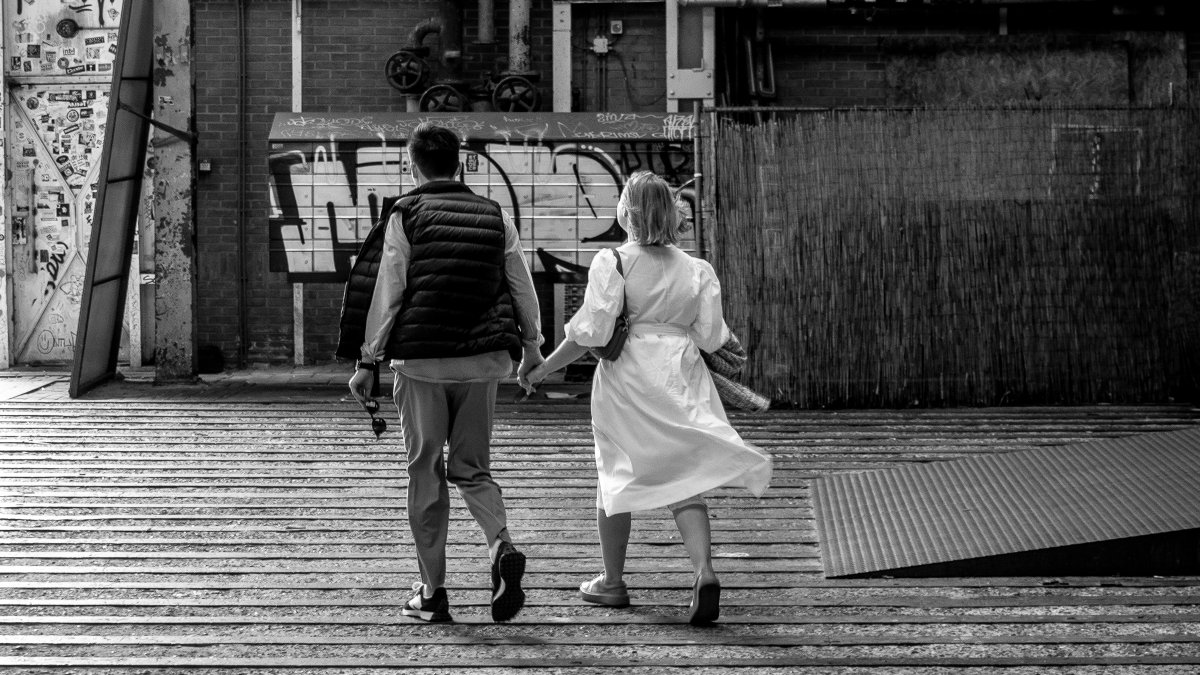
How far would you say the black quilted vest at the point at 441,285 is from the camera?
5.16 meters

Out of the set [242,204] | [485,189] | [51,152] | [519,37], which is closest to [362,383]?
[485,189]

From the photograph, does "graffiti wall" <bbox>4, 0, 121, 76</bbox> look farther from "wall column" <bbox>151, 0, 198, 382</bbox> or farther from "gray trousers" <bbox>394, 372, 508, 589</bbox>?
"gray trousers" <bbox>394, 372, 508, 589</bbox>

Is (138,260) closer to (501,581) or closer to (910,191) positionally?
(910,191)

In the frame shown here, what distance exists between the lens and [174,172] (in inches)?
477

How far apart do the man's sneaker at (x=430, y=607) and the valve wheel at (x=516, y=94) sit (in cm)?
809

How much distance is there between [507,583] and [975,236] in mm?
6289

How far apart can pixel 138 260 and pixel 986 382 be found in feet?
27.9

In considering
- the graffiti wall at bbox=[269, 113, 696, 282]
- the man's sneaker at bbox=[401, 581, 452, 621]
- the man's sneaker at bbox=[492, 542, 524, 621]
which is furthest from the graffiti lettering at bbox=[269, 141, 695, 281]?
the man's sneaker at bbox=[492, 542, 524, 621]

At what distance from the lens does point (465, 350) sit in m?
5.17

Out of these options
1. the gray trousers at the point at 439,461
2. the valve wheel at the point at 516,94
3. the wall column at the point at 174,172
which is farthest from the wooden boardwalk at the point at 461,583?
the valve wheel at the point at 516,94

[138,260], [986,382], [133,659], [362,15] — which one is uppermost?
[362,15]

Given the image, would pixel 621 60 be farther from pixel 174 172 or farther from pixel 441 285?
pixel 441 285

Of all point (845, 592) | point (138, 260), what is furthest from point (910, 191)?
point (138, 260)

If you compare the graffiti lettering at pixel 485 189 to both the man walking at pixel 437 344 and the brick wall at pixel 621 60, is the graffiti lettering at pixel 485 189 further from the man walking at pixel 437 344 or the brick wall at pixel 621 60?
the man walking at pixel 437 344
